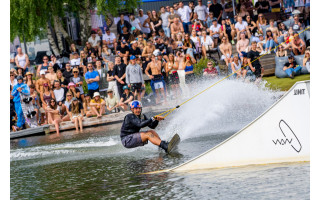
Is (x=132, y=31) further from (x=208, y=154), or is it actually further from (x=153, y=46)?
(x=208, y=154)

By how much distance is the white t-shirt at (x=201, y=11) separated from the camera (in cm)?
2292

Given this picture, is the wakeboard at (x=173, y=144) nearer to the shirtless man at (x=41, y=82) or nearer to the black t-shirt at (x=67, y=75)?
the shirtless man at (x=41, y=82)

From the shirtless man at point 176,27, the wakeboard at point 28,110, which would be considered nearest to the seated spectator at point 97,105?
the wakeboard at point 28,110

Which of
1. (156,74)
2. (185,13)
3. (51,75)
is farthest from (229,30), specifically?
(51,75)

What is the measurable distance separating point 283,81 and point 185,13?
5.12m

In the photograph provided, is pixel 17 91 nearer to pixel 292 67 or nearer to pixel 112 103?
pixel 112 103

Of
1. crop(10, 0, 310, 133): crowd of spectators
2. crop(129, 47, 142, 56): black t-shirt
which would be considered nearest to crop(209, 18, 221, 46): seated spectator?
crop(10, 0, 310, 133): crowd of spectators

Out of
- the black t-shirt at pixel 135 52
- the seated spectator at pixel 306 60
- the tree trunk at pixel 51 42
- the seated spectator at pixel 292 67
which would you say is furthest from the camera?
the tree trunk at pixel 51 42

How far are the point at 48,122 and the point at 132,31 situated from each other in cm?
517

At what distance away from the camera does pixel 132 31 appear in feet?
75.3

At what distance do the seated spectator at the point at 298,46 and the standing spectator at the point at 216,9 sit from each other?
400cm

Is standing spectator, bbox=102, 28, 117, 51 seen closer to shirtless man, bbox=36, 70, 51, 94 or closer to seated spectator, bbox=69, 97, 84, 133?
shirtless man, bbox=36, 70, 51, 94

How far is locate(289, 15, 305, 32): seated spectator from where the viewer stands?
20.5 meters

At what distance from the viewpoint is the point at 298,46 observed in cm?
1984
